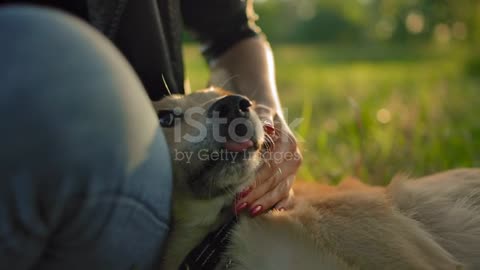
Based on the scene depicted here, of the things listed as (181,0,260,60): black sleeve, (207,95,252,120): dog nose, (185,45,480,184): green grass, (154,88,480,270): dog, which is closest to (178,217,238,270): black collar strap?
(154,88,480,270): dog

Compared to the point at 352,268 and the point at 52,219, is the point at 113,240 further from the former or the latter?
the point at 352,268

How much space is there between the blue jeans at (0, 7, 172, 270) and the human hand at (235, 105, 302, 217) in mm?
556

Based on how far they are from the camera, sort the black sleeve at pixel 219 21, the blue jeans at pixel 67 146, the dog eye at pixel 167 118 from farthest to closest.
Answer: the black sleeve at pixel 219 21, the dog eye at pixel 167 118, the blue jeans at pixel 67 146

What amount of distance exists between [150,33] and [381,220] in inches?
40.6

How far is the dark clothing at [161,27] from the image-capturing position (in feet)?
6.43

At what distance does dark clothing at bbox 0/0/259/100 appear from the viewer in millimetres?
1960

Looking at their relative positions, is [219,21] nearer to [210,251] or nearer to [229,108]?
[229,108]

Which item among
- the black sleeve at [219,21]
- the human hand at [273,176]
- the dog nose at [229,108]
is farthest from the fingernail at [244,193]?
the black sleeve at [219,21]

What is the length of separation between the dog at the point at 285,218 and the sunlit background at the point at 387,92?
745mm

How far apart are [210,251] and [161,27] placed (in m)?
0.86

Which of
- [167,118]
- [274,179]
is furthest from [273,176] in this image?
[167,118]

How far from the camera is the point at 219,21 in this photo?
2.57 meters

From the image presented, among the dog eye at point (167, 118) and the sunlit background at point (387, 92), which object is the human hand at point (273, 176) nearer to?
the dog eye at point (167, 118)

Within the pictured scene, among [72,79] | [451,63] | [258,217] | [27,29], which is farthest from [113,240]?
[451,63]
